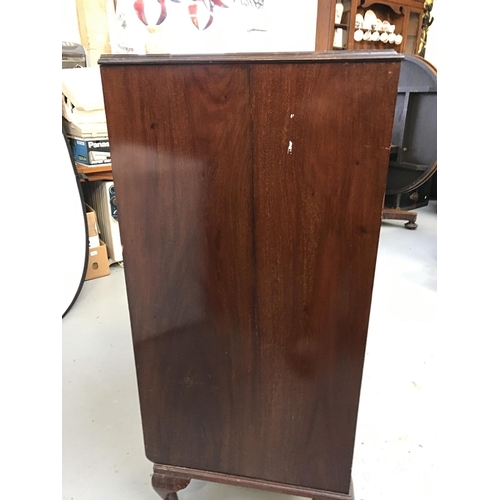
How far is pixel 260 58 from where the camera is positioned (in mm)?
605

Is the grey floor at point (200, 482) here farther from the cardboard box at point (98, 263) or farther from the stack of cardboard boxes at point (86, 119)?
the stack of cardboard boxes at point (86, 119)

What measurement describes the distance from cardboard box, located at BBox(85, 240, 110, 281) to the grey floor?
0.05 meters

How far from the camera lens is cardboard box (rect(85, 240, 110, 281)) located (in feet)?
6.81

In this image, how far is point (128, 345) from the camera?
160 cm

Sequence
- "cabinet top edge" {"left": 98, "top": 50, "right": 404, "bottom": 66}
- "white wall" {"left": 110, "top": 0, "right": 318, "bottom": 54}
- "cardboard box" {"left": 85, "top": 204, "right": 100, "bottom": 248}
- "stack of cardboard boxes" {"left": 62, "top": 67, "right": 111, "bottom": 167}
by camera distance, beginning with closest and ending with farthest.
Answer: "cabinet top edge" {"left": 98, "top": 50, "right": 404, "bottom": 66} < "stack of cardboard boxes" {"left": 62, "top": 67, "right": 111, "bottom": 167} < "cardboard box" {"left": 85, "top": 204, "right": 100, "bottom": 248} < "white wall" {"left": 110, "top": 0, "right": 318, "bottom": 54}

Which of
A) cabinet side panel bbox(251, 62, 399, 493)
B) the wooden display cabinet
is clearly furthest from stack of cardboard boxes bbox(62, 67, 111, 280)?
the wooden display cabinet

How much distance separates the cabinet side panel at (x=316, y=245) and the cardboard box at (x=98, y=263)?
58.9 inches

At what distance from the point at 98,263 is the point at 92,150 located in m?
0.56

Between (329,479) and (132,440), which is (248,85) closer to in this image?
(329,479)

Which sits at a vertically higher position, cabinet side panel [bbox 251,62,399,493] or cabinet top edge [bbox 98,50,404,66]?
cabinet top edge [bbox 98,50,404,66]

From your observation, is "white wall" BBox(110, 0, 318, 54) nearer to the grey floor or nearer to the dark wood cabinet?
the grey floor

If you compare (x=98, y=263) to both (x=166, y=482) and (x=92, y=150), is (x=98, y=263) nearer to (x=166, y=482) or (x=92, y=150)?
(x=92, y=150)

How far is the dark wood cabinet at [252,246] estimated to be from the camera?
0.62 meters

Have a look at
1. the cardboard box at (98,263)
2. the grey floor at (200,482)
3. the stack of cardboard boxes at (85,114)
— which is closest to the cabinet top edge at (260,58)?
the grey floor at (200,482)
